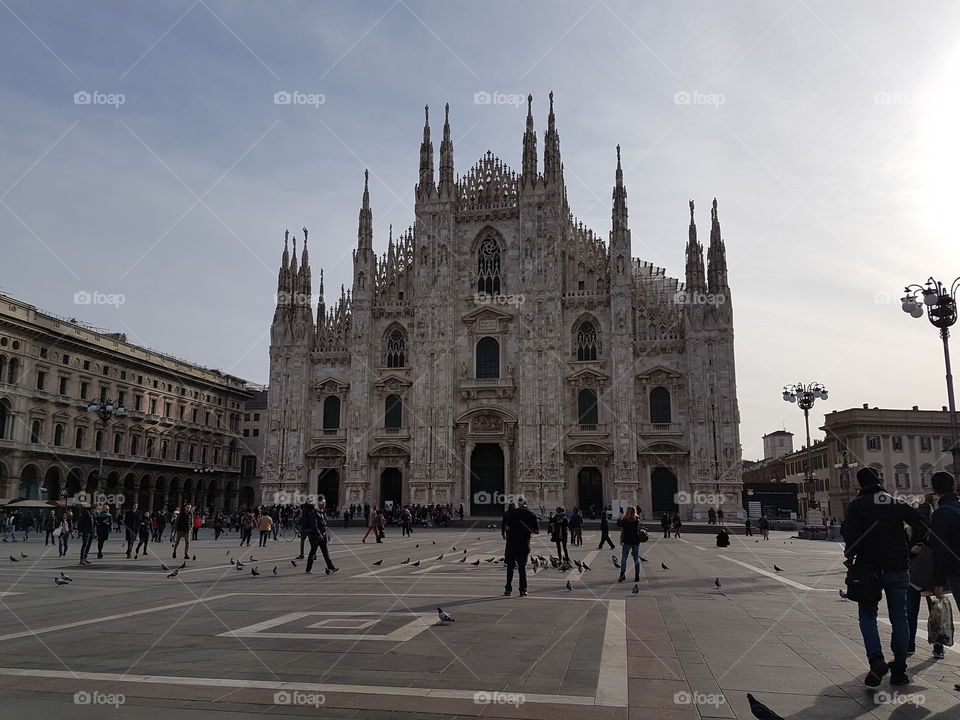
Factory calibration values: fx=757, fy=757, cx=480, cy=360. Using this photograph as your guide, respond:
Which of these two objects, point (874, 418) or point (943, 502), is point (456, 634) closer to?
point (943, 502)

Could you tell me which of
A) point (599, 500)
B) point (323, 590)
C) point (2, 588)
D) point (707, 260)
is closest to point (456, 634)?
point (323, 590)

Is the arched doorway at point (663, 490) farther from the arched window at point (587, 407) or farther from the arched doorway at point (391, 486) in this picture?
→ the arched doorway at point (391, 486)

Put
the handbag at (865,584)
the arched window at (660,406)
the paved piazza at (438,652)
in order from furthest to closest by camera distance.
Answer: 1. the arched window at (660,406)
2. the handbag at (865,584)
3. the paved piazza at (438,652)

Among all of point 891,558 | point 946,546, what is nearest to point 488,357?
point 946,546

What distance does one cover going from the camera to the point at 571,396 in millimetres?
46812

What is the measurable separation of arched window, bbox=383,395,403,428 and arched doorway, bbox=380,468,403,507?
297 cm

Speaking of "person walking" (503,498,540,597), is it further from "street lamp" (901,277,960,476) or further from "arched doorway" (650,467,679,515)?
"arched doorway" (650,467,679,515)

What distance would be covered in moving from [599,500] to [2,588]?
3662 cm

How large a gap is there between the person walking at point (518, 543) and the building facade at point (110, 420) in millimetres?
29481

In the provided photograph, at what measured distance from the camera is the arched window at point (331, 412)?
50.8 metres

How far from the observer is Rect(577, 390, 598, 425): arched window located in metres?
46.3

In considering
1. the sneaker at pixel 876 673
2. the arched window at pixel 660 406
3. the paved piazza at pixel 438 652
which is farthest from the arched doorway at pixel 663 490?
the sneaker at pixel 876 673

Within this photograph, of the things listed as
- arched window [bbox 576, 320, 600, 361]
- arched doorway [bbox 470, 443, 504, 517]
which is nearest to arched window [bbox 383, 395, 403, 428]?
arched doorway [bbox 470, 443, 504, 517]

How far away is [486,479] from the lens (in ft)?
157
